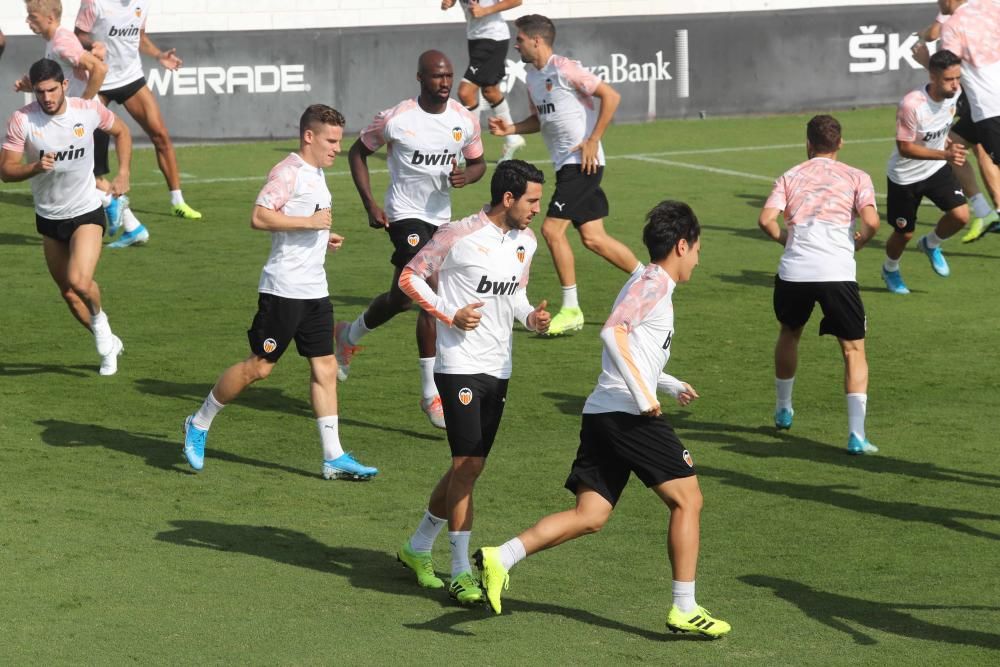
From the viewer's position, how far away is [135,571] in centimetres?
809

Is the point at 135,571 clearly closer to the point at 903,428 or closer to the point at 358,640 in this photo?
the point at 358,640

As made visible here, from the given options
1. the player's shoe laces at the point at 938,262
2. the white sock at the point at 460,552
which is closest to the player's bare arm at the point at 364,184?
the white sock at the point at 460,552

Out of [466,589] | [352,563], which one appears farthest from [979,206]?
[466,589]

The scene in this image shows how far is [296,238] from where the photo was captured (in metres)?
9.77

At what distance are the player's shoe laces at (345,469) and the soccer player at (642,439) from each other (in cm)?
255

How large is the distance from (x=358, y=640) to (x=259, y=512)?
2179mm

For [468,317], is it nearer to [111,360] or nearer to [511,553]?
[511,553]

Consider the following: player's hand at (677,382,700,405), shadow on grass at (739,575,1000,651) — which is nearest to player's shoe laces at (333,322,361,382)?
shadow on grass at (739,575,1000,651)

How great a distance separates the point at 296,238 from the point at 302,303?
0.39 meters

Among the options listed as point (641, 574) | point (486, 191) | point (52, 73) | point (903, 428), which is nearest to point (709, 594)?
point (641, 574)

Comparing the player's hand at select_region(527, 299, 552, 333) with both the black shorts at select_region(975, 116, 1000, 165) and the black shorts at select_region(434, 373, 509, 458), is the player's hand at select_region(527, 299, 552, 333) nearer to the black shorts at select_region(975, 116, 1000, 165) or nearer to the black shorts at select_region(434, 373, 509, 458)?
the black shorts at select_region(434, 373, 509, 458)

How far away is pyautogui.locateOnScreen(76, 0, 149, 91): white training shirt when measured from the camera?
1728 centimetres

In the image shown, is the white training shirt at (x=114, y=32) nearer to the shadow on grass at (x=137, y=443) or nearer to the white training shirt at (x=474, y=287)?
the shadow on grass at (x=137, y=443)

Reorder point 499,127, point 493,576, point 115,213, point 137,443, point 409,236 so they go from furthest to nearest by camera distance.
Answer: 1. point 115,213
2. point 499,127
3. point 409,236
4. point 137,443
5. point 493,576
